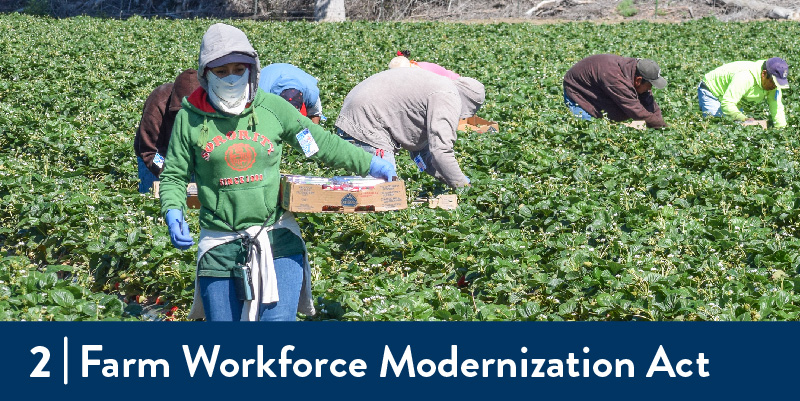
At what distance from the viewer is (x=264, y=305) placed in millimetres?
3771

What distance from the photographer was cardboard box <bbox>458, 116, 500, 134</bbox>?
961cm

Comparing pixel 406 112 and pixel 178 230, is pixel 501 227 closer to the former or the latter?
pixel 406 112

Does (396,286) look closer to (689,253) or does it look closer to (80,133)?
(689,253)

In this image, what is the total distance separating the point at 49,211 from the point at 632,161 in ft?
15.3

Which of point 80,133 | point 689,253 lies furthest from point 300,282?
point 80,133

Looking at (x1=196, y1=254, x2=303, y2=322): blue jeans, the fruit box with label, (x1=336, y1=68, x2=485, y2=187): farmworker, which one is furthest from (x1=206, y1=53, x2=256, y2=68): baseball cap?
(x1=336, y1=68, x2=485, y2=187): farmworker

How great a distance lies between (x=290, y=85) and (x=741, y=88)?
5.31m

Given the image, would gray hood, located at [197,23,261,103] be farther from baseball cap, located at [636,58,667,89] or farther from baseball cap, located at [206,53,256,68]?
baseball cap, located at [636,58,667,89]

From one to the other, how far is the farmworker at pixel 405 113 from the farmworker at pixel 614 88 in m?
3.41

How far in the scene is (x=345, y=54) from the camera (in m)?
17.0

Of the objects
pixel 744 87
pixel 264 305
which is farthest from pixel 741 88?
pixel 264 305

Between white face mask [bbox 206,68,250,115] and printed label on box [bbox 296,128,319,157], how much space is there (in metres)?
0.27

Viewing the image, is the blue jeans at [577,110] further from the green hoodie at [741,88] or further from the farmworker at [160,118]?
the farmworker at [160,118]

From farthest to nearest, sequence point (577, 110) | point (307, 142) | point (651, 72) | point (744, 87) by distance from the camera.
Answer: point (577, 110) → point (744, 87) → point (651, 72) → point (307, 142)
